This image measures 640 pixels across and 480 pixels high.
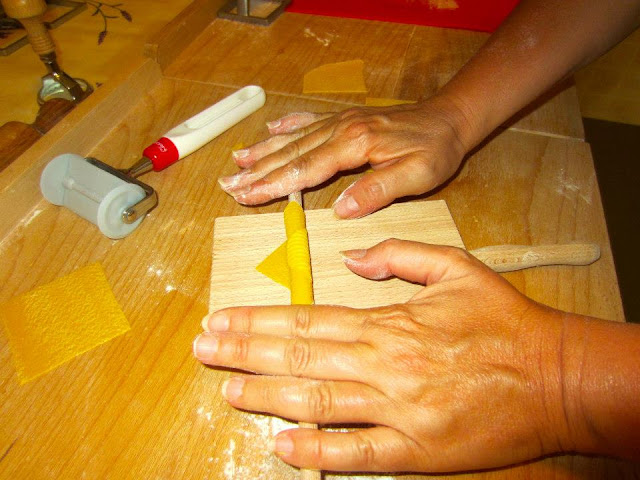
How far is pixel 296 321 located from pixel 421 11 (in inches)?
56.6

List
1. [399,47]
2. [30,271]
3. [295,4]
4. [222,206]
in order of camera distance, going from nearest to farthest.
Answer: [30,271] → [222,206] → [399,47] → [295,4]

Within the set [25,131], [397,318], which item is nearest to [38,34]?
[25,131]

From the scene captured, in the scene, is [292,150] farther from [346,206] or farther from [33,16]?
[33,16]

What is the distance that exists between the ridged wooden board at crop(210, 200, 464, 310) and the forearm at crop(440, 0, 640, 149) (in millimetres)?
260

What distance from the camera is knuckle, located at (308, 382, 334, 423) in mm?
606

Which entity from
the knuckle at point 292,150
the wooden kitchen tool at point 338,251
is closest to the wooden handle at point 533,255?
the wooden kitchen tool at point 338,251

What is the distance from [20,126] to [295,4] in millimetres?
1127

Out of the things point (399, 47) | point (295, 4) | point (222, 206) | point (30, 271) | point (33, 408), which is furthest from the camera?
point (295, 4)

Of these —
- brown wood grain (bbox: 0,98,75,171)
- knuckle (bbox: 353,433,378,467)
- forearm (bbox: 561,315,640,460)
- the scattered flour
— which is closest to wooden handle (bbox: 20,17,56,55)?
brown wood grain (bbox: 0,98,75,171)

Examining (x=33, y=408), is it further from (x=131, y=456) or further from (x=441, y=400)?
(x=441, y=400)

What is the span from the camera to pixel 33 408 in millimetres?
718

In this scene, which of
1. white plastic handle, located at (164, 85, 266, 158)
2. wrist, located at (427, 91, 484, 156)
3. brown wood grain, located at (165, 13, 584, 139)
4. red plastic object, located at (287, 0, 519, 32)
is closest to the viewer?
wrist, located at (427, 91, 484, 156)

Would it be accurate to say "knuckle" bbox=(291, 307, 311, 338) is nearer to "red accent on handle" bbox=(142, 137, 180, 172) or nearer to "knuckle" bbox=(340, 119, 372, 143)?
"knuckle" bbox=(340, 119, 372, 143)

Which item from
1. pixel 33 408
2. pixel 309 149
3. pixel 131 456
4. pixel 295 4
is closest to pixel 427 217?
pixel 309 149
